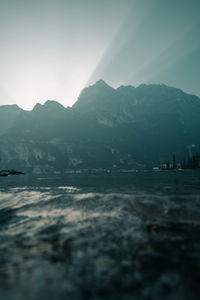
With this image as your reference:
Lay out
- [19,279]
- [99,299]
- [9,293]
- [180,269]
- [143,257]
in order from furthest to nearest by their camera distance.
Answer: [143,257] < [180,269] < [19,279] < [9,293] < [99,299]

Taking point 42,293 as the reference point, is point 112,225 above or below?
below

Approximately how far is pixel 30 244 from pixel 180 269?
17.5 ft

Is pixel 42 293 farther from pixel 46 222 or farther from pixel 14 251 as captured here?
pixel 46 222

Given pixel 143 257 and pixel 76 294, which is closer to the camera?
pixel 76 294

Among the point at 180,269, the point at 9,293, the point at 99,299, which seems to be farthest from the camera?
the point at 180,269

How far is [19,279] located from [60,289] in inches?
46.9

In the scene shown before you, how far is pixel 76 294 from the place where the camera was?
330 cm

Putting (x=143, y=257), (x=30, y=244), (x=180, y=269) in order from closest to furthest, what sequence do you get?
(x=180, y=269)
(x=143, y=257)
(x=30, y=244)

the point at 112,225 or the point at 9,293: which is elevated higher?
the point at 9,293

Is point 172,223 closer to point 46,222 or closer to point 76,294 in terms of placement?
point 76,294

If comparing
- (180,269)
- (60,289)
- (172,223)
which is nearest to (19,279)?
(60,289)

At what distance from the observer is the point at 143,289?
340 centimetres

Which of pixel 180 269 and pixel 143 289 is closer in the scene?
pixel 143 289

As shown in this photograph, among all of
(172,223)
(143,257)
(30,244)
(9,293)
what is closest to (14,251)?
(30,244)
